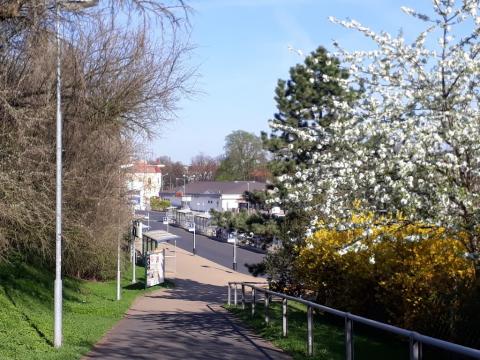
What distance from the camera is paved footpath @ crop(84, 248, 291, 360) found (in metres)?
12.0

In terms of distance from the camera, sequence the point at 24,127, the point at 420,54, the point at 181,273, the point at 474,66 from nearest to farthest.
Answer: the point at 474,66 → the point at 420,54 → the point at 24,127 → the point at 181,273

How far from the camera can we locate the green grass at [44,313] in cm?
1269

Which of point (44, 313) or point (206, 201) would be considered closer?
point (44, 313)

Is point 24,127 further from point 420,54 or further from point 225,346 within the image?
point 420,54

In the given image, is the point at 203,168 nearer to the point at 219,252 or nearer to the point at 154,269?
the point at 219,252

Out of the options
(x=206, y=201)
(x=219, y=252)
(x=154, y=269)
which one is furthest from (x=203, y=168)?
(x=154, y=269)

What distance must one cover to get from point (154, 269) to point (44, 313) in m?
14.3

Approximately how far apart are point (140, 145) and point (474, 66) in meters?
16.4

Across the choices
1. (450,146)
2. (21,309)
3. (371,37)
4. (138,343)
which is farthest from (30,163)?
(450,146)

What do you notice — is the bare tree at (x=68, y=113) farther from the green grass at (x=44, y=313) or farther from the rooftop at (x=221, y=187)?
the rooftop at (x=221, y=187)

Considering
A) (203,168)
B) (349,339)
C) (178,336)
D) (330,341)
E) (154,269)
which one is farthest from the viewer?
(203,168)

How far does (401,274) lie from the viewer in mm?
12523

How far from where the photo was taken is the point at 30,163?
651 inches

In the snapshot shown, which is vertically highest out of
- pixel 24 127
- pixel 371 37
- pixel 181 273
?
pixel 371 37
